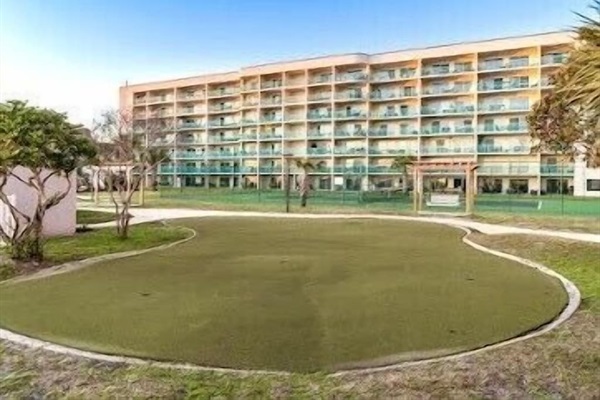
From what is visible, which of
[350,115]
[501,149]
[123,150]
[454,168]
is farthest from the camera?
[350,115]

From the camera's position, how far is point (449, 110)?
55.4m

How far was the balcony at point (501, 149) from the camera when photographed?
2030 inches

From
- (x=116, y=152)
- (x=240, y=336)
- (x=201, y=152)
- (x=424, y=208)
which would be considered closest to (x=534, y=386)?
(x=240, y=336)

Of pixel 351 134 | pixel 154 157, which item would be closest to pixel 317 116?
pixel 351 134

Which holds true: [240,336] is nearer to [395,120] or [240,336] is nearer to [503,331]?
[503,331]

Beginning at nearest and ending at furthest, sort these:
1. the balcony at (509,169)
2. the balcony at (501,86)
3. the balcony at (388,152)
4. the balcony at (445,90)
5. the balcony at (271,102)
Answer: the balcony at (509,169), the balcony at (501,86), the balcony at (445,90), the balcony at (388,152), the balcony at (271,102)

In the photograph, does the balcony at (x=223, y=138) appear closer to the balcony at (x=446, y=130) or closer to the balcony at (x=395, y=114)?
the balcony at (x=395, y=114)

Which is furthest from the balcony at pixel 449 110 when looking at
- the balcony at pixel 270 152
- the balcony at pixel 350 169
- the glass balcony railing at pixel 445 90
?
the balcony at pixel 270 152

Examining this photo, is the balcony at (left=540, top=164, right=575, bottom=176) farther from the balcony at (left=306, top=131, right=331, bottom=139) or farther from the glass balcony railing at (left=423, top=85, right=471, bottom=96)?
the balcony at (left=306, top=131, right=331, bottom=139)

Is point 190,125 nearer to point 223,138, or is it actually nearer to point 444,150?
point 223,138

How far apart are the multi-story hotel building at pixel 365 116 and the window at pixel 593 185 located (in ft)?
5.12

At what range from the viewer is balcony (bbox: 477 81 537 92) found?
52.1 m

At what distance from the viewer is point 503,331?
6.12 meters

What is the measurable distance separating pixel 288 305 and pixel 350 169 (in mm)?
53148
